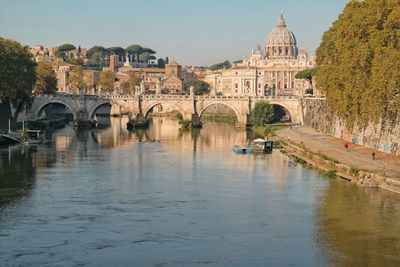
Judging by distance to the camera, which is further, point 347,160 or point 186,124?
point 186,124

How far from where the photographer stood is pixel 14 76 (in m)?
48.6

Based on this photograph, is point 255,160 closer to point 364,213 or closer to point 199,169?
point 199,169

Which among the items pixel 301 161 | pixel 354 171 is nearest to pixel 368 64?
pixel 354 171

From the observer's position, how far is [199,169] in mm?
34406

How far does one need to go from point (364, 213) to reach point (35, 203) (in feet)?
33.5

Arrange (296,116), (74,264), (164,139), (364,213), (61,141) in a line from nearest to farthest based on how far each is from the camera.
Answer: (74,264) → (364,213) → (61,141) → (164,139) → (296,116)

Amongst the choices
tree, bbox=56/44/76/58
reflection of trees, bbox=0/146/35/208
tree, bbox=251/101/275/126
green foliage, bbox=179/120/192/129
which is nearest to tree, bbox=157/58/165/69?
tree, bbox=56/44/76/58

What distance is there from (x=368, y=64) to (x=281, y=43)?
101m

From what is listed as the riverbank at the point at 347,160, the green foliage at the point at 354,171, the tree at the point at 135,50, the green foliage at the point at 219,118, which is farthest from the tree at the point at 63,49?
the green foliage at the point at 354,171

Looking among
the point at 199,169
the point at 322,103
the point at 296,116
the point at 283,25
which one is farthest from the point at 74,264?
the point at 283,25

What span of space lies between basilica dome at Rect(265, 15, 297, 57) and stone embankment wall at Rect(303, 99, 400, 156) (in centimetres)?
7279

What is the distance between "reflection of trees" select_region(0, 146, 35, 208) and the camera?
26453 millimetres

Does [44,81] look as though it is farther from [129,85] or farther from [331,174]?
[331,174]

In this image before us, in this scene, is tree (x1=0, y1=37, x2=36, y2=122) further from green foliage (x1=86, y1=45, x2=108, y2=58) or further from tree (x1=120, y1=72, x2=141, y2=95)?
green foliage (x1=86, y1=45, x2=108, y2=58)
